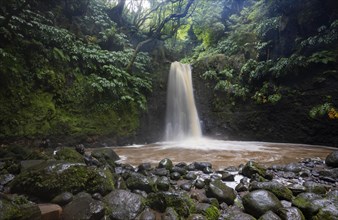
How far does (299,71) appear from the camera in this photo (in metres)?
9.77

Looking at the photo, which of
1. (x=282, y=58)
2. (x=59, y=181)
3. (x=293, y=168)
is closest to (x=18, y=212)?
(x=59, y=181)

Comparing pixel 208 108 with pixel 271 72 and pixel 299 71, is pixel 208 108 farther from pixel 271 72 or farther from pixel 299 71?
pixel 299 71

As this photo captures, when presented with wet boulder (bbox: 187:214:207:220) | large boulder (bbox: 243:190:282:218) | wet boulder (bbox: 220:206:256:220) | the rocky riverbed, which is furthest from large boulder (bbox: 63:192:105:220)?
large boulder (bbox: 243:190:282:218)

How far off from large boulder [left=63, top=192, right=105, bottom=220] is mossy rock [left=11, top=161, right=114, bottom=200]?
37 cm

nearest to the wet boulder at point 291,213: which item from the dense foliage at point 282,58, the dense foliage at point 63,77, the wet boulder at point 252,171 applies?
the wet boulder at point 252,171

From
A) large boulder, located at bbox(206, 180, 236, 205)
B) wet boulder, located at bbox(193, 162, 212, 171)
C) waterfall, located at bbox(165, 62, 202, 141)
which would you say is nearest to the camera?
large boulder, located at bbox(206, 180, 236, 205)

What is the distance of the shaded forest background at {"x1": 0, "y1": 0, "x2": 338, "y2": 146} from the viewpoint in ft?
24.5

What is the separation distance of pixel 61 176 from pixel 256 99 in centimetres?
1002

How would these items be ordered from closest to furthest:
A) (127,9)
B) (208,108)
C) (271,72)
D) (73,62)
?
1. (73,62)
2. (271,72)
3. (208,108)
4. (127,9)

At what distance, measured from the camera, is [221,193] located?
3643 mm

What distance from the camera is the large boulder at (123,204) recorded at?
296cm

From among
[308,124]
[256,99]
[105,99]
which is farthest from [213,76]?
[105,99]

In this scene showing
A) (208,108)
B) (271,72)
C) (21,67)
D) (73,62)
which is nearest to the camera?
(21,67)

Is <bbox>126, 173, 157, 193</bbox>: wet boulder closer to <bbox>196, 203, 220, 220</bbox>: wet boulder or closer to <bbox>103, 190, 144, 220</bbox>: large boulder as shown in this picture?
<bbox>103, 190, 144, 220</bbox>: large boulder
